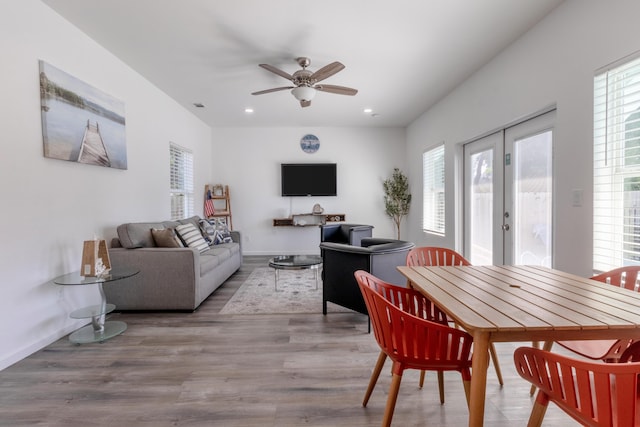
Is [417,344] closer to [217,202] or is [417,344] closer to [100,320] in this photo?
[100,320]

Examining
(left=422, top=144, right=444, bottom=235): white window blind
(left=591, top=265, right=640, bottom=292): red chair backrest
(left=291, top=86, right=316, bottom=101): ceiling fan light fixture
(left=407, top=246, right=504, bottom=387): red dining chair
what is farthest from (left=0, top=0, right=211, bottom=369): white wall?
(left=422, top=144, right=444, bottom=235): white window blind

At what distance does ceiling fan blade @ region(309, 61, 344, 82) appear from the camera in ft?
9.53

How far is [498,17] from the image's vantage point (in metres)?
2.57

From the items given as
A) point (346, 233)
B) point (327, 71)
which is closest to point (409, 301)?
point (327, 71)

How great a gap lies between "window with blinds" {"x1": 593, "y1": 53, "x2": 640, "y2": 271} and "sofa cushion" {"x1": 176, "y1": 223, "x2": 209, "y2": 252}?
13.2ft

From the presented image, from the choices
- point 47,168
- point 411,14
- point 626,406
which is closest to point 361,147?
point 411,14

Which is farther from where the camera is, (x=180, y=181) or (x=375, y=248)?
(x=180, y=181)

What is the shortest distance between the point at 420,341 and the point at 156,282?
8.99 feet

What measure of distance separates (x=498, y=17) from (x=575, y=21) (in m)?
0.57

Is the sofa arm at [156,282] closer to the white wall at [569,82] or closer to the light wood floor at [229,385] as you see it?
the light wood floor at [229,385]

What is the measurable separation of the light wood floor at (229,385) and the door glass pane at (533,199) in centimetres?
119

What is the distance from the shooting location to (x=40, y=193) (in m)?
2.33

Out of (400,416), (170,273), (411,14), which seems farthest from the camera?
(170,273)

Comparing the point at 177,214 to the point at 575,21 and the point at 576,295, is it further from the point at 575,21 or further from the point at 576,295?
the point at 575,21
